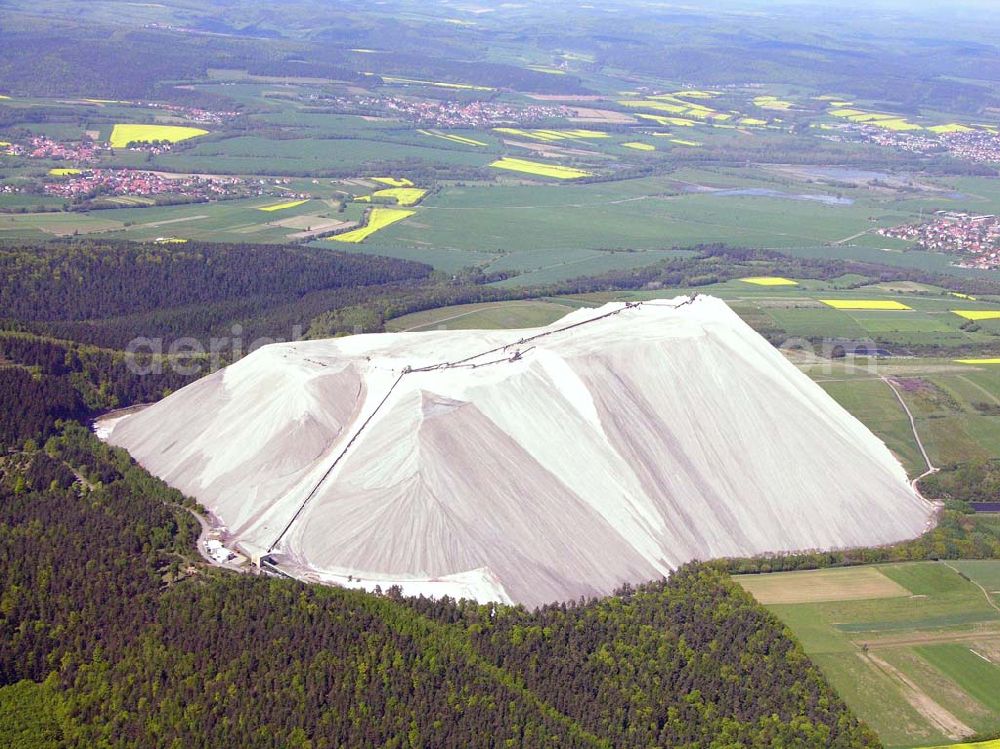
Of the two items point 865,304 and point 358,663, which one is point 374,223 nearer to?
point 865,304

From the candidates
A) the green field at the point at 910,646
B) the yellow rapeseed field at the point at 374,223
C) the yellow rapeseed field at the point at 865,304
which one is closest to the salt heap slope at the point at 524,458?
the green field at the point at 910,646

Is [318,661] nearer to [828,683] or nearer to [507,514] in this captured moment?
[507,514]

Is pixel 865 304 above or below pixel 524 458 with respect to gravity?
below

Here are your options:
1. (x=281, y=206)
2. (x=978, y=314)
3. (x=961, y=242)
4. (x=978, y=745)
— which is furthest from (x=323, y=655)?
(x=961, y=242)

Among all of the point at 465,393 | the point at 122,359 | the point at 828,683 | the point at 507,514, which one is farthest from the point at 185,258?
the point at 828,683

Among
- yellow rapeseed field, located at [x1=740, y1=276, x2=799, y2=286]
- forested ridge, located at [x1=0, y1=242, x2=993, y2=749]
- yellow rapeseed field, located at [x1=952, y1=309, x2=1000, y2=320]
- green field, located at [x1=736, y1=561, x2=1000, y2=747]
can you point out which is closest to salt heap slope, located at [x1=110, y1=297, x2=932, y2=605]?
forested ridge, located at [x1=0, y1=242, x2=993, y2=749]

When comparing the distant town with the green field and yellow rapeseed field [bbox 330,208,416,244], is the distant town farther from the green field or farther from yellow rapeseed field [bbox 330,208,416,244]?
the green field
